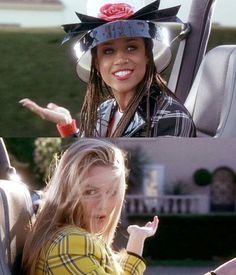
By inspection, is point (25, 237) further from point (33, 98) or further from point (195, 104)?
point (195, 104)

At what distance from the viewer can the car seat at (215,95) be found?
388 centimetres

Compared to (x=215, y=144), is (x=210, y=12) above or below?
above

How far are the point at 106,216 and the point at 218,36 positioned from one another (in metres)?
0.55

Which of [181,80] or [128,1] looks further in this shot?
[181,80]

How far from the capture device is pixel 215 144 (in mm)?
3740

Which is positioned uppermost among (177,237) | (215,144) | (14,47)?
(14,47)

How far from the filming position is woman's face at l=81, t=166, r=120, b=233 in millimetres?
3699

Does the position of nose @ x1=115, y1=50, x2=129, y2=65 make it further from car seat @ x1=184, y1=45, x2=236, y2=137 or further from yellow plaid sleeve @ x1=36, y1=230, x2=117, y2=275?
yellow plaid sleeve @ x1=36, y1=230, x2=117, y2=275

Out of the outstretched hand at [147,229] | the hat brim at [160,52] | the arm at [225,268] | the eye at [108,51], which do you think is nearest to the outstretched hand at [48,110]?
the hat brim at [160,52]

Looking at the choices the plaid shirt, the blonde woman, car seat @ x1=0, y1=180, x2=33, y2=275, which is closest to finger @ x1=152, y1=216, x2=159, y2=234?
the blonde woman

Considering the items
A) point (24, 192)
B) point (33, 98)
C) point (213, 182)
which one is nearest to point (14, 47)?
point (33, 98)

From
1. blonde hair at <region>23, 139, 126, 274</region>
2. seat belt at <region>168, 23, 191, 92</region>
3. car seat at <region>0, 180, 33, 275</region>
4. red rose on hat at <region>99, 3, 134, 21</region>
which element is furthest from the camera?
seat belt at <region>168, 23, 191, 92</region>

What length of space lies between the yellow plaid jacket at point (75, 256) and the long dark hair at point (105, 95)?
0.31 m

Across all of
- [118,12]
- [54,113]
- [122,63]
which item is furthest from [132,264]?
[118,12]
